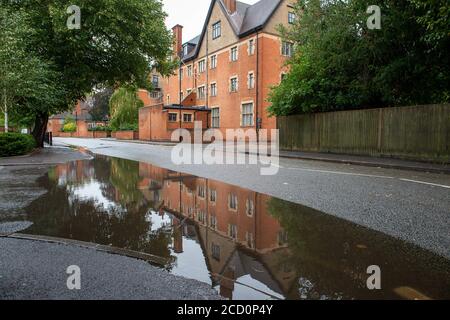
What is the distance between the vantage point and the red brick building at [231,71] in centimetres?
3541

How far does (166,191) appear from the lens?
8.27 metres

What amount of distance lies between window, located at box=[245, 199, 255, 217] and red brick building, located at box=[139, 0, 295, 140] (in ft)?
85.1

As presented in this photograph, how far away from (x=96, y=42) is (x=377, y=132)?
16.9m

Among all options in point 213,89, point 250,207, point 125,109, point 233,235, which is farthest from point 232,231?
point 125,109

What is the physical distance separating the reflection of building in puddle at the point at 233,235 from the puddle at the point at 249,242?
12 mm

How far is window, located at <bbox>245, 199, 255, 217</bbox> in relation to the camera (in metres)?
6.04

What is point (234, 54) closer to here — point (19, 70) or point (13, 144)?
point (19, 70)

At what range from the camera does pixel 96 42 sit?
20469mm

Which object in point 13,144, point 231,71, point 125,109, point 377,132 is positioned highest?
point 231,71

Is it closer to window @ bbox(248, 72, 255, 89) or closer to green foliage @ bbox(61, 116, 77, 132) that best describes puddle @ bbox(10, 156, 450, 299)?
window @ bbox(248, 72, 255, 89)

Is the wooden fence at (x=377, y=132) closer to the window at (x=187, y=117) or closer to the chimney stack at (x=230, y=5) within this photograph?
the window at (x=187, y=117)

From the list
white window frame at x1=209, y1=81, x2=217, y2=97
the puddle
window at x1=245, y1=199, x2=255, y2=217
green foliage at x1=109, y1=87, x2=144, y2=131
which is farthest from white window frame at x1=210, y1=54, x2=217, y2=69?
window at x1=245, y1=199, x2=255, y2=217

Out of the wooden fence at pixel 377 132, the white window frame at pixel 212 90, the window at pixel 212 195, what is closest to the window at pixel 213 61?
the white window frame at pixel 212 90

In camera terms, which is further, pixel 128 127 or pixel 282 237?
pixel 128 127
